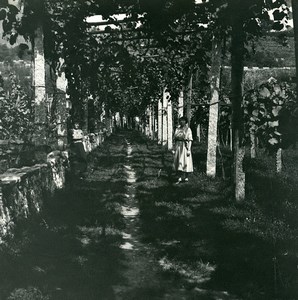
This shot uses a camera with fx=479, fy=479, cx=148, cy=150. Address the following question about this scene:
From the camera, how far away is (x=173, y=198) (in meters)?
9.66

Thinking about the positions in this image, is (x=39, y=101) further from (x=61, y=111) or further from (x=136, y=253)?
(x=136, y=253)

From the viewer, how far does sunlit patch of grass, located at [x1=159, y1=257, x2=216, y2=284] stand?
5289mm

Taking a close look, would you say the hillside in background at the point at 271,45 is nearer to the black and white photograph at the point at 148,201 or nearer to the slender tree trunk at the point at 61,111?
the black and white photograph at the point at 148,201

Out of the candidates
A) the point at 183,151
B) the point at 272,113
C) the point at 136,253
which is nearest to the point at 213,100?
the point at 183,151

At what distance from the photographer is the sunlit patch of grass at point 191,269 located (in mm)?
5289

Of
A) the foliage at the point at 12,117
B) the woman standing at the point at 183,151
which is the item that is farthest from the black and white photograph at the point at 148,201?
the foliage at the point at 12,117

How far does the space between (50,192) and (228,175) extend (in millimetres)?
5442

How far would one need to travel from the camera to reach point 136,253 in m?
6.29

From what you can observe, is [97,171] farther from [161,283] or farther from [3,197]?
[161,283]

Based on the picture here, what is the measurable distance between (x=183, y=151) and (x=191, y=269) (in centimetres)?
724

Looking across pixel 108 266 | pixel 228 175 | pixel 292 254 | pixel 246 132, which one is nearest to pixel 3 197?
pixel 108 266

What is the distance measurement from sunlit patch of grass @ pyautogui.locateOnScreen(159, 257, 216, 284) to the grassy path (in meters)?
0.01

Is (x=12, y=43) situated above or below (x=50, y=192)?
above

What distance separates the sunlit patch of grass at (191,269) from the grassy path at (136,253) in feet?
0.04
